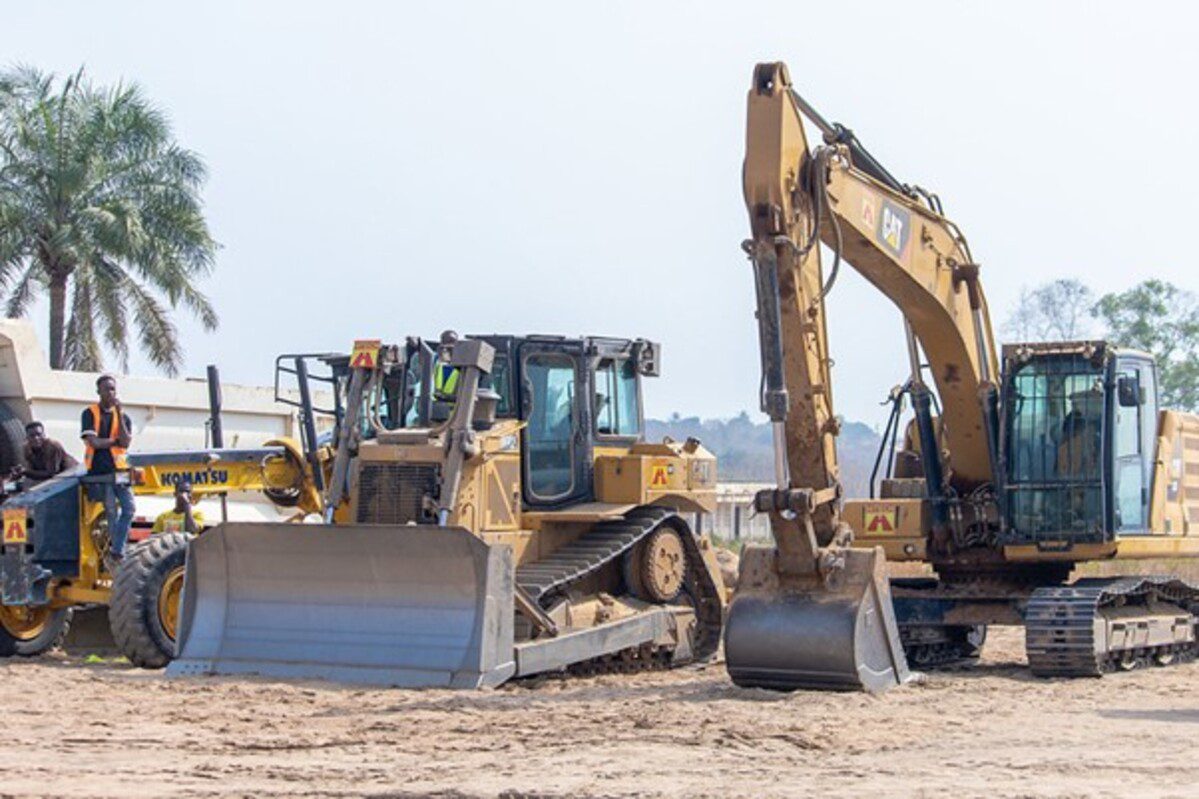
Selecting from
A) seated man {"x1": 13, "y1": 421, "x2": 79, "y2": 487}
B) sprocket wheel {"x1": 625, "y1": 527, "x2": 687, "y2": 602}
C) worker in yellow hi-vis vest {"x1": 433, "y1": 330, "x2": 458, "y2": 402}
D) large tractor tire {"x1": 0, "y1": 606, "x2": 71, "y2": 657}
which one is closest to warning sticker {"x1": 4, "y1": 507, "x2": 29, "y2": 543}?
large tractor tire {"x1": 0, "y1": 606, "x2": 71, "y2": 657}

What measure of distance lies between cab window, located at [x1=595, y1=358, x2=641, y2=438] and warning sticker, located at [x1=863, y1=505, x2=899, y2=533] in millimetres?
2078

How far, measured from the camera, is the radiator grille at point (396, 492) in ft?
50.8

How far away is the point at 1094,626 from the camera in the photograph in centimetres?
1591

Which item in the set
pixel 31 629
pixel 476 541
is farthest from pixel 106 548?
pixel 476 541

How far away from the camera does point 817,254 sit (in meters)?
14.2

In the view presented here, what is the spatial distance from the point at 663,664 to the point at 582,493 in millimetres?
1533

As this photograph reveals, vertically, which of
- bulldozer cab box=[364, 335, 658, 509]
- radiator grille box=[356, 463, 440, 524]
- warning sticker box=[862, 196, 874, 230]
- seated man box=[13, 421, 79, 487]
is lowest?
radiator grille box=[356, 463, 440, 524]

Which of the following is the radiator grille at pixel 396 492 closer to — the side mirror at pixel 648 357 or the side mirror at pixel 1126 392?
the side mirror at pixel 648 357

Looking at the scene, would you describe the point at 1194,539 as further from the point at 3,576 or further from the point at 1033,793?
the point at 3,576

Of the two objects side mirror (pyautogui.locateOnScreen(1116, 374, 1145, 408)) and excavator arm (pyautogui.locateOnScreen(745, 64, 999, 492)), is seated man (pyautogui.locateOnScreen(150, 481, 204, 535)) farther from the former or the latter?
side mirror (pyautogui.locateOnScreen(1116, 374, 1145, 408))

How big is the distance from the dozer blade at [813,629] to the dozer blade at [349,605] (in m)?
1.73

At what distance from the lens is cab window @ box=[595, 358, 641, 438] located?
55.5ft

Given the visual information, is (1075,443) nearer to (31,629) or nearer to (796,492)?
(796,492)

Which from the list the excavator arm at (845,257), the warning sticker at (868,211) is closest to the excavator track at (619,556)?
the excavator arm at (845,257)
